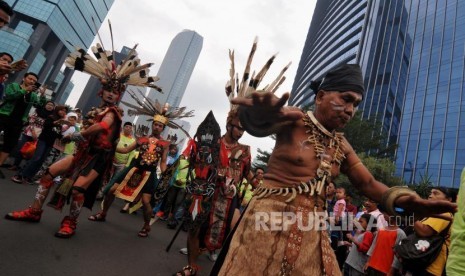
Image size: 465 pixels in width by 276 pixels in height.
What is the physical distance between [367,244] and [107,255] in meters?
3.96

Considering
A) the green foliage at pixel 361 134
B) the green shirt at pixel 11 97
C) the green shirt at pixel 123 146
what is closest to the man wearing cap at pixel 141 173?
the green shirt at pixel 11 97

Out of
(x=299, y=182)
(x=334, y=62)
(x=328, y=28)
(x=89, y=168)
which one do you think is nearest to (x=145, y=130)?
(x=89, y=168)

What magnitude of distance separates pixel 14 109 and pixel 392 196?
631 cm

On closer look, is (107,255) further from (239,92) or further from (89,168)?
(239,92)

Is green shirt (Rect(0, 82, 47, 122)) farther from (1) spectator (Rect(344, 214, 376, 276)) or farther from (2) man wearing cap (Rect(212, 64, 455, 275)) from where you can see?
(1) spectator (Rect(344, 214, 376, 276))

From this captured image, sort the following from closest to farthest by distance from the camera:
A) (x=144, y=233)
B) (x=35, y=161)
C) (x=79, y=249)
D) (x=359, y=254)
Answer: (x=79, y=249) < (x=359, y=254) < (x=144, y=233) < (x=35, y=161)

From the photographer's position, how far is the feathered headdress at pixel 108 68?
4273 mm

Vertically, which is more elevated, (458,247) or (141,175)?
(458,247)

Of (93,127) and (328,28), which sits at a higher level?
(328,28)

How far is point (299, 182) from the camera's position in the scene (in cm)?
172

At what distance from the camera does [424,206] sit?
1.71m

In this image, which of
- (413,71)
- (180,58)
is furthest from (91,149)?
(180,58)

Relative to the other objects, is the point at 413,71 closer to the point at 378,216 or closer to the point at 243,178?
the point at 378,216

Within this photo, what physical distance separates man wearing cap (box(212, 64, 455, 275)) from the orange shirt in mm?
2982
